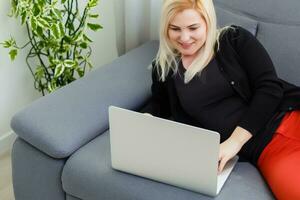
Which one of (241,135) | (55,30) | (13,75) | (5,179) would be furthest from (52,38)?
(241,135)

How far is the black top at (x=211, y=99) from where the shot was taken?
60.9 inches

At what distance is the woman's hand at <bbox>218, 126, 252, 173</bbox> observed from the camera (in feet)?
4.55

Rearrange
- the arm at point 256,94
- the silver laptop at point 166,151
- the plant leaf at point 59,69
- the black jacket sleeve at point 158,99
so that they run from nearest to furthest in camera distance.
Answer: the silver laptop at point 166,151 < the arm at point 256,94 < the black jacket sleeve at point 158,99 < the plant leaf at point 59,69

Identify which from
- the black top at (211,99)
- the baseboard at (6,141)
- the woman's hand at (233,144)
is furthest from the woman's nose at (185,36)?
the baseboard at (6,141)

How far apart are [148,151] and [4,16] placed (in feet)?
3.55

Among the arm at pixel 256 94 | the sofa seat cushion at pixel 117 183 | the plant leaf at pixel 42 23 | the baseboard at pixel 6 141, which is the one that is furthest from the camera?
the baseboard at pixel 6 141

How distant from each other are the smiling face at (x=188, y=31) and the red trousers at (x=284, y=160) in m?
0.38

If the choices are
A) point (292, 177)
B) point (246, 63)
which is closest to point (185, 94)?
point (246, 63)

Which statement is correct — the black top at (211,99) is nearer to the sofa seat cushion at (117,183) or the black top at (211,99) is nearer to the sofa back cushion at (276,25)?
the sofa seat cushion at (117,183)

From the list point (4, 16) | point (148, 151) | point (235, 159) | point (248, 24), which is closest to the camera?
point (148, 151)

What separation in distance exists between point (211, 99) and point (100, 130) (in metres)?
0.40

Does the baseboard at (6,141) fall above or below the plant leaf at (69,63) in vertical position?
below

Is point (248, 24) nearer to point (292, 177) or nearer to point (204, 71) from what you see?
point (204, 71)

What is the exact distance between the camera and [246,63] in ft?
5.04
